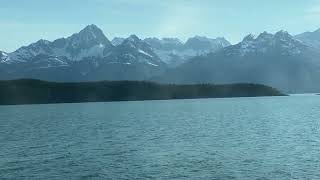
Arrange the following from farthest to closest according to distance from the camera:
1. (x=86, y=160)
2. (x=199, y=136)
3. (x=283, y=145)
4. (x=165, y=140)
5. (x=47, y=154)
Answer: (x=199, y=136) → (x=165, y=140) → (x=283, y=145) → (x=47, y=154) → (x=86, y=160)

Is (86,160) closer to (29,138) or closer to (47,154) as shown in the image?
(47,154)

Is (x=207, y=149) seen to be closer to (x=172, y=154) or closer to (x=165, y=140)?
(x=172, y=154)

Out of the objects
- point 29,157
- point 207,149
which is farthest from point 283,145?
point 29,157

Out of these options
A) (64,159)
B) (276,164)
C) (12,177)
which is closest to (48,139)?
(64,159)

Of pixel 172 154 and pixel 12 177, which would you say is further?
pixel 172 154

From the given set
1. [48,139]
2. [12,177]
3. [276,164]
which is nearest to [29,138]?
[48,139]

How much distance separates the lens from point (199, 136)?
112m

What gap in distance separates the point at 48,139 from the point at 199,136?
30.8m

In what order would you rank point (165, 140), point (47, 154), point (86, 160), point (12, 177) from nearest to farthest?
point (12, 177) → point (86, 160) → point (47, 154) → point (165, 140)

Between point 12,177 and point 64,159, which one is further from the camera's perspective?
point 64,159

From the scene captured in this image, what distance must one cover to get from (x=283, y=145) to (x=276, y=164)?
21576 millimetres

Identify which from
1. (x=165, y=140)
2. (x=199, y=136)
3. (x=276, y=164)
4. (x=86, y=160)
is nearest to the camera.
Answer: (x=276, y=164)

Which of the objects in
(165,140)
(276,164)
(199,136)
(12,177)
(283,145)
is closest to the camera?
(12,177)

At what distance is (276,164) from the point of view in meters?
71.9
